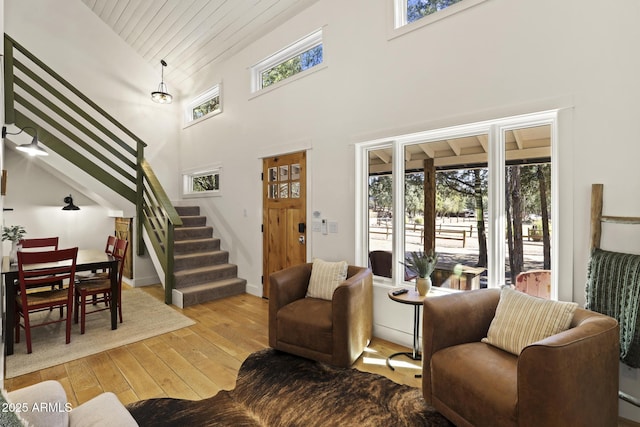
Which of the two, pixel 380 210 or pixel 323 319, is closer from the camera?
pixel 323 319

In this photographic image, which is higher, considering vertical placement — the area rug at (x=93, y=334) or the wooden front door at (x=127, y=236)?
the wooden front door at (x=127, y=236)

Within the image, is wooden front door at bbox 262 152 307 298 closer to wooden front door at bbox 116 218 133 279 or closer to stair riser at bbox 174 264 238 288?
stair riser at bbox 174 264 238 288

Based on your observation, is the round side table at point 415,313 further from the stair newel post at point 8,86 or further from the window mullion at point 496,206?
the stair newel post at point 8,86

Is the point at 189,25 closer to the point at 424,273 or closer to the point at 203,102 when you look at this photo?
the point at 203,102

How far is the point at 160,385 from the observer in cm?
229

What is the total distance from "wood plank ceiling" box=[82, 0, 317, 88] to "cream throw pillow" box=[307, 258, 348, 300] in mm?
3173

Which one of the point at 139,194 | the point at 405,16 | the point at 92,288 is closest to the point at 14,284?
the point at 92,288

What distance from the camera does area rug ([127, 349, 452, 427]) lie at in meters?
1.91

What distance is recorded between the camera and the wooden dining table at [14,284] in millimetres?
2694

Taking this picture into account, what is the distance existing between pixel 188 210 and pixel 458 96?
198 inches

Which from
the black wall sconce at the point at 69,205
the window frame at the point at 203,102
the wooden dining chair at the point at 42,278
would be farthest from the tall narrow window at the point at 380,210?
the black wall sconce at the point at 69,205

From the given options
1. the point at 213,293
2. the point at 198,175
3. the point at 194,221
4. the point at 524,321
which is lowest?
the point at 213,293

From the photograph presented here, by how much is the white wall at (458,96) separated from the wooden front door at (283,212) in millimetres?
163

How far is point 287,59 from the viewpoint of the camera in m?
4.20
